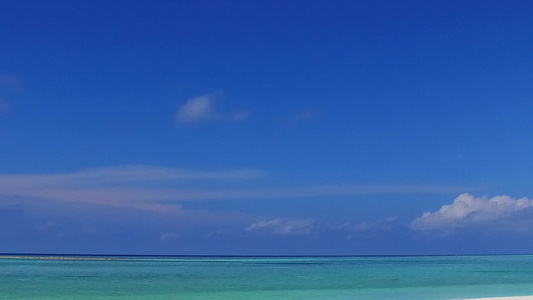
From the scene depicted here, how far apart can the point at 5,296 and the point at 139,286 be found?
713cm

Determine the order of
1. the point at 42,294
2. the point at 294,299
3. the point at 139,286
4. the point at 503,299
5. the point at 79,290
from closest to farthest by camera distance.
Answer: the point at 503,299 → the point at 294,299 → the point at 42,294 → the point at 79,290 → the point at 139,286

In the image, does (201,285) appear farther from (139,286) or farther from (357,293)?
(357,293)

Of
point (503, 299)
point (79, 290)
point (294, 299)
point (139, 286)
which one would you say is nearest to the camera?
point (503, 299)

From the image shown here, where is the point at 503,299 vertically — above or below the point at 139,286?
below

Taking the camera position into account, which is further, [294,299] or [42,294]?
[42,294]

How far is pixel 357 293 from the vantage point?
2488cm

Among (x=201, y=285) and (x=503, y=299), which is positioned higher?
(x=201, y=285)

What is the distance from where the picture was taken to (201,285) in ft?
98.7

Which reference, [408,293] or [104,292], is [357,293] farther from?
[104,292]

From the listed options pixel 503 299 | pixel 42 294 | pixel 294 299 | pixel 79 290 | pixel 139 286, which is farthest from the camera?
pixel 139 286

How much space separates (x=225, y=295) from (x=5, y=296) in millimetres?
7925

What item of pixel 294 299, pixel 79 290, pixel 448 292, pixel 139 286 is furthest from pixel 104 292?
pixel 448 292

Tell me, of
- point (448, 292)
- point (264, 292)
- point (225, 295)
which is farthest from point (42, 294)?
point (448, 292)

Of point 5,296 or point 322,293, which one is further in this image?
point 322,293
